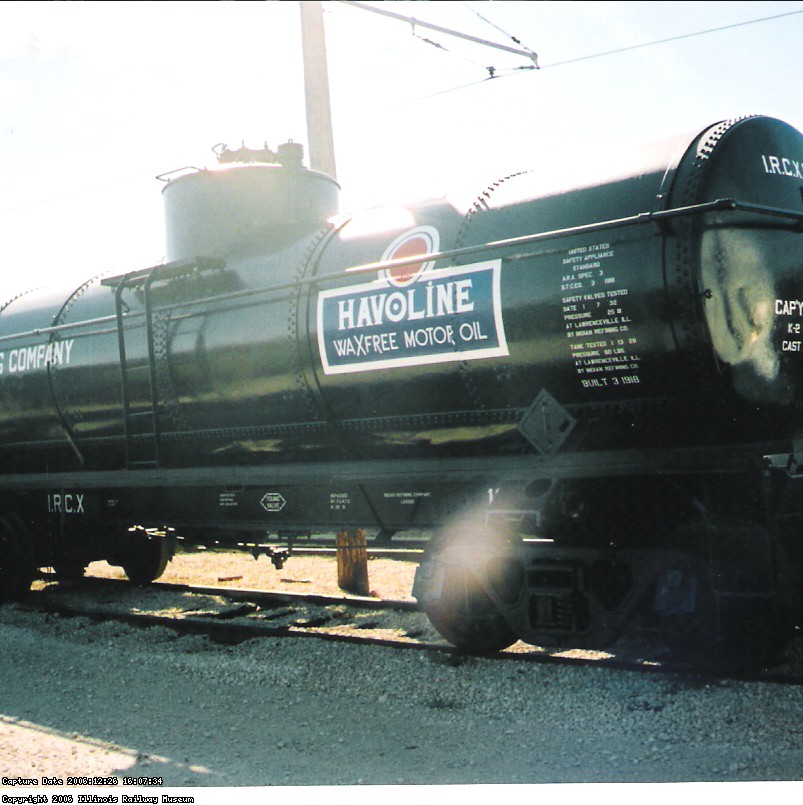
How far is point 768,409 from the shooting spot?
5.85 meters

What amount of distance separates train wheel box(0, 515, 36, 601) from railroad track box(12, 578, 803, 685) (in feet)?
0.78

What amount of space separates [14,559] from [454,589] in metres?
6.18

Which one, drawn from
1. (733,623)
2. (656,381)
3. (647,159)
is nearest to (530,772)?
(733,623)

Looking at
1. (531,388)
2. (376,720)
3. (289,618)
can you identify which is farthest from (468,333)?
(289,618)

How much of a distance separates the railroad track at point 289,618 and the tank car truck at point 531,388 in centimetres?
43

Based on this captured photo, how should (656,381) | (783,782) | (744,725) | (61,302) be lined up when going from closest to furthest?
(783,782)
(744,725)
(656,381)
(61,302)

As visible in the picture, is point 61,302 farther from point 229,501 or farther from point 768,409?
point 768,409

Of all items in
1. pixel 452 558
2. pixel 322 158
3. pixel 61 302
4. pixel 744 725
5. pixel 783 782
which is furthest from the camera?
→ pixel 322 158

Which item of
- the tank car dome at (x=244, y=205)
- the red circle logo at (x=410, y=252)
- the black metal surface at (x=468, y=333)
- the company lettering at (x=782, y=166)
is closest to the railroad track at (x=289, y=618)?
the black metal surface at (x=468, y=333)

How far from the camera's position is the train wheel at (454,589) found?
6.60 m

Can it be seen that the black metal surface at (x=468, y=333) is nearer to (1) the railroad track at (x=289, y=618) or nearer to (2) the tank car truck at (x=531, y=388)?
(2) the tank car truck at (x=531, y=388)

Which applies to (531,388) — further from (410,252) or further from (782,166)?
(782,166)

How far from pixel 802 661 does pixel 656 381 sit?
2429 millimetres

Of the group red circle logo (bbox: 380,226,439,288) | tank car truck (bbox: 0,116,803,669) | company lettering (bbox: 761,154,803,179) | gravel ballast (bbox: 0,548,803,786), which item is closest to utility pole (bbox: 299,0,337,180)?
tank car truck (bbox: 0,116,803,669)
